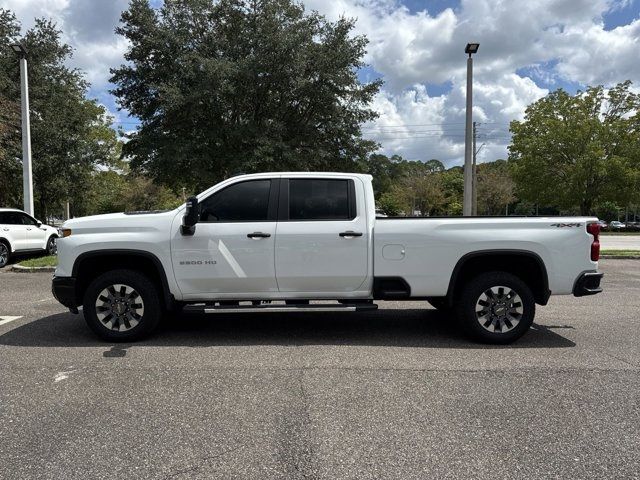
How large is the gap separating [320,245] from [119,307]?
Result: 2.40 m

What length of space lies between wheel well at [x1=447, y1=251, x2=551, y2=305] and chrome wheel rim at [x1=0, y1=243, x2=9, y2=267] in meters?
12.6

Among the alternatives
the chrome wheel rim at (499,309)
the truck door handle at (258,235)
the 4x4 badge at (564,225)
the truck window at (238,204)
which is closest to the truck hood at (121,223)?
the truck window at (238,204)

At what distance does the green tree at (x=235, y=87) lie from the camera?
59.7 ft

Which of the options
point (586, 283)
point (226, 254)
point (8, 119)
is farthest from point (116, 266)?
point (8, 119)

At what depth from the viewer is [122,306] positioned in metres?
5.69

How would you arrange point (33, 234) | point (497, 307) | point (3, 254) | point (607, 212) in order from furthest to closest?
1. point (607, 212)
2. point (33, 234)
3. point (3, 254)
4. point (497, 307)

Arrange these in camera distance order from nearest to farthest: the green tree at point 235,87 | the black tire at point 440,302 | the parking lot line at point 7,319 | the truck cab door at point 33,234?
the black tire at point 440,302 → the parking lot line at point 7,319 → the truck cab door at point 33,234 → the green tree at point 235,87

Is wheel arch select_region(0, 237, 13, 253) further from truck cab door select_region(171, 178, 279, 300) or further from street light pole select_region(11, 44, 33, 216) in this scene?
truck cab door select_region(171, 178, 279, 300)

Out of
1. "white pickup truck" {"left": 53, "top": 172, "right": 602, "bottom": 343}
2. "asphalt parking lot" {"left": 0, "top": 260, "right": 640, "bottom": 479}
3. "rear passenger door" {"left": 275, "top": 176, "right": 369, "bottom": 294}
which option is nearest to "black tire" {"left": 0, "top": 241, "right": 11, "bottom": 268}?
"asphalt parking lot" {"left": 0, "top": 260, "right": 640, "bottom": 479}

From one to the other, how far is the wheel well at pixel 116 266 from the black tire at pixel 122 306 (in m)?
0.12

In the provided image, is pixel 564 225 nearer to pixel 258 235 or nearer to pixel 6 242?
pixel 258 235

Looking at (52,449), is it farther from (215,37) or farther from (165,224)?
(215,37)

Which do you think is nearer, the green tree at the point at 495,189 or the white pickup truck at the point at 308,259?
the white pickup truck at the point at 308,259

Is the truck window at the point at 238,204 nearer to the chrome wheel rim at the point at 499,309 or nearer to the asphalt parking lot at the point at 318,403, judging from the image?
the asphalt parking lot at the point at 318,403
